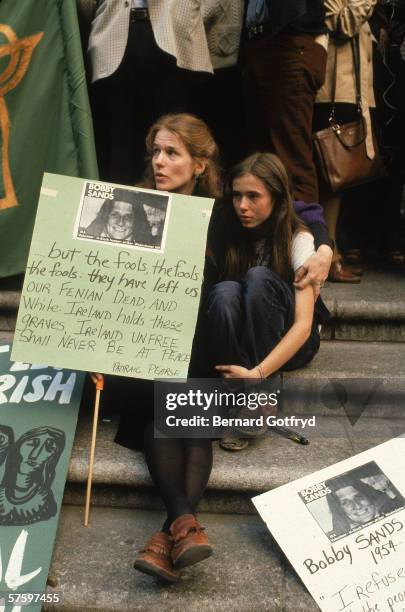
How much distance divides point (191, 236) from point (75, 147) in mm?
944

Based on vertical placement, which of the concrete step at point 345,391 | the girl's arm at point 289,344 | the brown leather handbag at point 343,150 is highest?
the brown leather handbag at point 343,150

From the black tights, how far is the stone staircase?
0.11 meters

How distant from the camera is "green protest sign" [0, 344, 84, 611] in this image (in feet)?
6.36

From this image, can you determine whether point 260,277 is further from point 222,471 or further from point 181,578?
point 181,578

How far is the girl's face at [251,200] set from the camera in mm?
2441

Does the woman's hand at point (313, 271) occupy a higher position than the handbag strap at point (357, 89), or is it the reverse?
the handbag strap at point (357, 89)

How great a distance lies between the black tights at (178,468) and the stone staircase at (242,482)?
0.36 ft

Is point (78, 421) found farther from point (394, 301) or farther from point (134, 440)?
point (394, 301)

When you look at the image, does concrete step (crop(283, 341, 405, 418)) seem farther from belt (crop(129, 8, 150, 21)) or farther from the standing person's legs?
belt (crop(129, 8, 150, 21))

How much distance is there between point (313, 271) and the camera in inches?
94.3

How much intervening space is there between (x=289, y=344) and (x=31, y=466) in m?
0.89

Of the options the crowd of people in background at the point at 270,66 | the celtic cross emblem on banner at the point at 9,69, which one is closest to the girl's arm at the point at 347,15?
the crowd of people in background at the point at 270,66

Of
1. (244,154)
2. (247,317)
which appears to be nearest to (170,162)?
(247,317)

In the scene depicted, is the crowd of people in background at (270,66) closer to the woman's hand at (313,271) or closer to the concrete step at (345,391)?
the woman's hand at (313,271)
